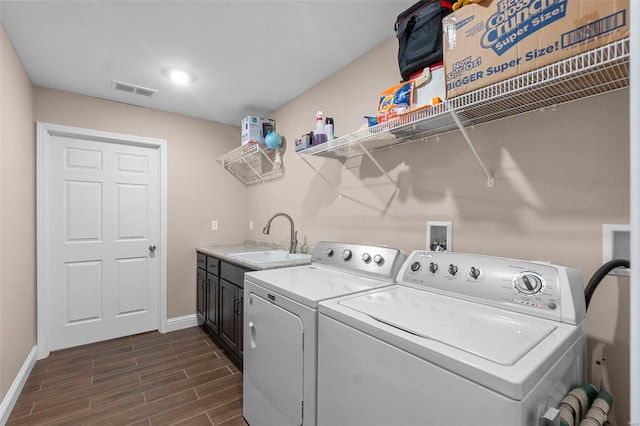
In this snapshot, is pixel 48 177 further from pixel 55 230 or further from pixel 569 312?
pixel 569 312

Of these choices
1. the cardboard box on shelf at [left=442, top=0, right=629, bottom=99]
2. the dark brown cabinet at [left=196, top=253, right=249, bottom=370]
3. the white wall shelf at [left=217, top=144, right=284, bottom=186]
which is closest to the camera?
the cardboard box on shelf at [left=442, top=0, right=629, bottom=99]

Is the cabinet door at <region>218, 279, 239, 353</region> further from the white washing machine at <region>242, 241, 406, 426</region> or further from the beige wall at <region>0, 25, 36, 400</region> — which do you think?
the beige wall at <region>0, 25, 36, 400</region>

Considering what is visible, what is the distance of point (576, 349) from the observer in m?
0.93

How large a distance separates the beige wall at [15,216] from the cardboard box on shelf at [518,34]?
2453 millimetres

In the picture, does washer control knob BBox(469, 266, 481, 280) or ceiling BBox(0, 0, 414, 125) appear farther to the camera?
ceiling BBox(0, 0, 414, 125)

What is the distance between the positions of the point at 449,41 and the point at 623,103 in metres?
0.64

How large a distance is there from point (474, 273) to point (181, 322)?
3087mm

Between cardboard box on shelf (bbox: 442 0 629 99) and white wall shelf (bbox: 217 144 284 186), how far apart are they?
2.10 metres

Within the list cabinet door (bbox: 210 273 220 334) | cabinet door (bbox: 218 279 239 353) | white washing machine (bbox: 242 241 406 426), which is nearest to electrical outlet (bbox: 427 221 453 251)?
white washing machine (bbox: 242 241 406 426)

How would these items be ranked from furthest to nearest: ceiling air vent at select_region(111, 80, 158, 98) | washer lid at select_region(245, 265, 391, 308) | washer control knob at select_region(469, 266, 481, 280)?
ceiling air vent at select_region(111, 80, 158, 98) → washer lid at select_region(245, 265, 391, 308) → washer control knob at select_region(469, 266, 481, 280)

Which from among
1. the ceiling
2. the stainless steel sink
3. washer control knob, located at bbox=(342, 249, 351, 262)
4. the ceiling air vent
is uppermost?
the ceiling

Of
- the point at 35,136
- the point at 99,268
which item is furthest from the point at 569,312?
the point at 35,136

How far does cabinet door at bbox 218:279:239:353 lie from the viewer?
2.34 m

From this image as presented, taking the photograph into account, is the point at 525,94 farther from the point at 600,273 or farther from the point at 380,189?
the point at 380,189
